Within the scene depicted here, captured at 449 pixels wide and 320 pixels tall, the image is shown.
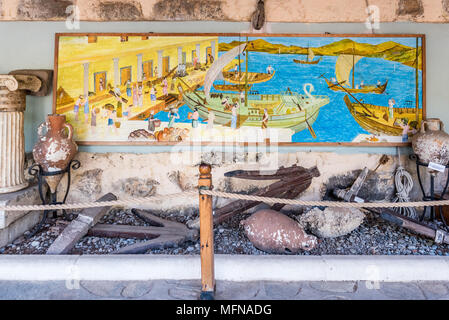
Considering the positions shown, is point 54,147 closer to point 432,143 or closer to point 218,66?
point 218,66

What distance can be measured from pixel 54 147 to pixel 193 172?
162 cm

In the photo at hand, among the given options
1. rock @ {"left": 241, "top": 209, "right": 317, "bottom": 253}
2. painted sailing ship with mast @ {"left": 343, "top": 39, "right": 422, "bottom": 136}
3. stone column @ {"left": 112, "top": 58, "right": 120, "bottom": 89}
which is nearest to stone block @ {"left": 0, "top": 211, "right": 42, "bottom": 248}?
stone column @ {"left": 112, "top": 58, "right": 120, "bottom": 89}

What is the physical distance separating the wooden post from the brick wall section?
257 centimetres

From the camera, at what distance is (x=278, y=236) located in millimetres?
2766

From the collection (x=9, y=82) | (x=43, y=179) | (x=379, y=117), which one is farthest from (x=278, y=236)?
(x=9, y=82)

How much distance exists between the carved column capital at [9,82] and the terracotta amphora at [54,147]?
1.42ft

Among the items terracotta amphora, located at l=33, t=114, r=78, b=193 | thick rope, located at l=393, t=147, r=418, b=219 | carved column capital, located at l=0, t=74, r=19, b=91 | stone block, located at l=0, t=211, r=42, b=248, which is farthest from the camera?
thick rope, located at l=393, t=147, r=418, b=219

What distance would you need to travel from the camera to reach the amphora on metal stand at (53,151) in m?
3.18

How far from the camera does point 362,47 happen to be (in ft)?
12.2

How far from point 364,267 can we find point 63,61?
4.01 meters

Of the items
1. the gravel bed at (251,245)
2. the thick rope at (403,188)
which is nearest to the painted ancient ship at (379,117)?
the thick rope at (403,188)

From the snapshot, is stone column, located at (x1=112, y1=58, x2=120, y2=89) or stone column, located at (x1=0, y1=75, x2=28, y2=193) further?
stone column, located at (x1=112, y1=58, x2=120, y2=89)

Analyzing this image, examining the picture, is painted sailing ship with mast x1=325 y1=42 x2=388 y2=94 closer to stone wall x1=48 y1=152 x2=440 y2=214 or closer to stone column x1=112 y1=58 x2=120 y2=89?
stone wall x1=48 y1=152 x2=440 y2=214

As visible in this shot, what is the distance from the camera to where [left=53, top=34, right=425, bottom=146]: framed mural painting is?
3674mm
